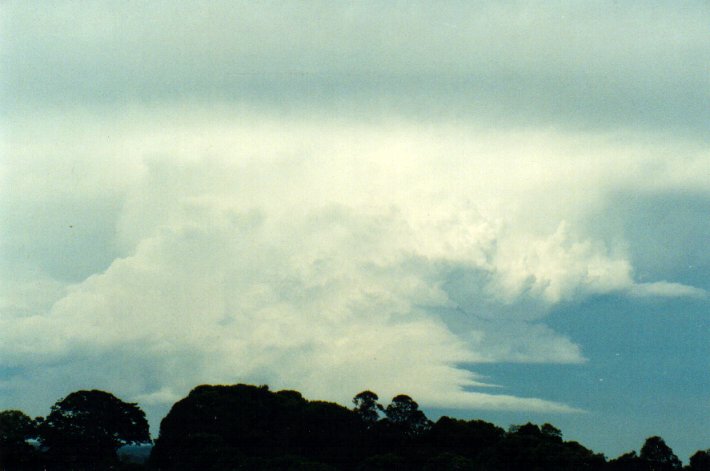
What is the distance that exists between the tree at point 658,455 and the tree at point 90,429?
72258 mm

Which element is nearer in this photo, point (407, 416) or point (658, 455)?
point (658, 455)

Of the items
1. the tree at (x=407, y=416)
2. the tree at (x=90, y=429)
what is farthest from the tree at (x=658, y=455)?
the tree at (x=90, y=429)

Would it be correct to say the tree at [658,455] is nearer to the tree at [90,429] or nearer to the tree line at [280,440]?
the tree line at [280,440]

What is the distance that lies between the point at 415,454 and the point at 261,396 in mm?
28659

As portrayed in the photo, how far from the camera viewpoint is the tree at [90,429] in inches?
5340

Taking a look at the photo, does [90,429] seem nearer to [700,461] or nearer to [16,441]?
[16,441]

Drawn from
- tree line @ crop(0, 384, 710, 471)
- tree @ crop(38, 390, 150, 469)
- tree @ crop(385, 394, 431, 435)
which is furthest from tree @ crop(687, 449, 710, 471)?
tree @ crop(38, 390, 150, 469)

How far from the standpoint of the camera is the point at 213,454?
128 m

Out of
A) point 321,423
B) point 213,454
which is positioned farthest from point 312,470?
point 321,423

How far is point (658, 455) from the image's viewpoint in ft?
443

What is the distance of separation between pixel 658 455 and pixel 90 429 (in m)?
80.5

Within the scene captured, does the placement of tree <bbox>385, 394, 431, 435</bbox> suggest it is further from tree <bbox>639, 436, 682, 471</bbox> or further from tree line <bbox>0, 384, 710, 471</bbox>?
tree <bbox>639, 436, 682, 471</bbox>

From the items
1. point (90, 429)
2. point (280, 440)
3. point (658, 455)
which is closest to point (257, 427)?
point (280, 440)

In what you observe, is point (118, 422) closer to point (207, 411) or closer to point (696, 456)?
point (207, 411)
